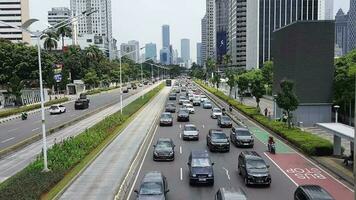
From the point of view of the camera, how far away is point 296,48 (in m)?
51.7

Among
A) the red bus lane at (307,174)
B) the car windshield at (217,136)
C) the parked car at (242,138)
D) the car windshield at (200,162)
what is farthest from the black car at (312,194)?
the parked car at (242,138)

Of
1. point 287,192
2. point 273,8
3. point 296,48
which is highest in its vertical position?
point 273,8

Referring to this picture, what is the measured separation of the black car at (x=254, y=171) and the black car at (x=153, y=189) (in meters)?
5.29

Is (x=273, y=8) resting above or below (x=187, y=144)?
above

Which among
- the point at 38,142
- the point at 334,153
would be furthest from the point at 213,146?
the point at 38,142

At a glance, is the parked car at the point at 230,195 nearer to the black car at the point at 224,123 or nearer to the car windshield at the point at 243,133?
Result: the car windshield at the point at 243,133

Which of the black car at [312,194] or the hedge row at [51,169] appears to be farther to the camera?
the hedge row at [51,169]

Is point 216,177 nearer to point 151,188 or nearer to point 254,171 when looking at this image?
point 254,171

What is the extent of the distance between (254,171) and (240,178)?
2229 mm

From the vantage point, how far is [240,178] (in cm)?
2709

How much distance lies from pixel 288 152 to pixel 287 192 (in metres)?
12.0

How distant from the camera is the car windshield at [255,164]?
1001 inches

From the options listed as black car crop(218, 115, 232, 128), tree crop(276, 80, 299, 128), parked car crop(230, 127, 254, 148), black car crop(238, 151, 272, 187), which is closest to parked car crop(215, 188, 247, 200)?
black car crop(238, 151, 272, 187)

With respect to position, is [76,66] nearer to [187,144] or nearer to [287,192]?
[187,144]
